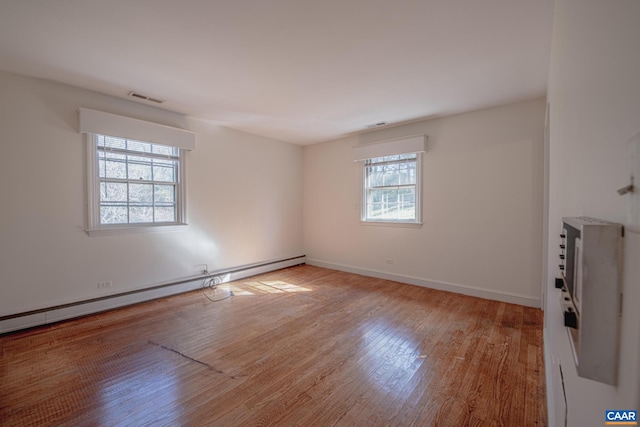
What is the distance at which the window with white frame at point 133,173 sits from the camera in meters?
3.30

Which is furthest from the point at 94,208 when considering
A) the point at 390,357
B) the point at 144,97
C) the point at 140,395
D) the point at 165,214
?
the point at 390,357

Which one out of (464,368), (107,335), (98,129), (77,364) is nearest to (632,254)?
(464,368)

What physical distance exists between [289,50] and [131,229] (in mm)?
3029

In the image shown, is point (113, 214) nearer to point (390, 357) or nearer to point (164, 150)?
point (164, 150)

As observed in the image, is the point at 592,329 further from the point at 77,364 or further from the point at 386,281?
the point at 386,281

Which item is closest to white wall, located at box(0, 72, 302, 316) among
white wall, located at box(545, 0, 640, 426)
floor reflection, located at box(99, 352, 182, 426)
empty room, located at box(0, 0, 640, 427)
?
empty room, located at box(0, 0, 640, 427)

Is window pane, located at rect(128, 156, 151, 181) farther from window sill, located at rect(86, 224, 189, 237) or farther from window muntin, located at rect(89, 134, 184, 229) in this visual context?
window sill, located at rect(86, 224, 189, 237)

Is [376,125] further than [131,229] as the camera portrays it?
Yes

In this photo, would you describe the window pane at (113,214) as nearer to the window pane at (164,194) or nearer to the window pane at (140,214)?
the window pane at (140,214)

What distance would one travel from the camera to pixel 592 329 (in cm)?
48

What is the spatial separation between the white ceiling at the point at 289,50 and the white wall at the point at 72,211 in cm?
31

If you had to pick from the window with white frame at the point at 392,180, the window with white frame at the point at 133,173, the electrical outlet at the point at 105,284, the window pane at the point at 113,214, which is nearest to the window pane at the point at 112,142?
the window with white frame at the point at 133,173

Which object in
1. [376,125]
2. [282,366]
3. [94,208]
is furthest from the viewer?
[376,125]

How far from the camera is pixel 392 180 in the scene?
480 cm
